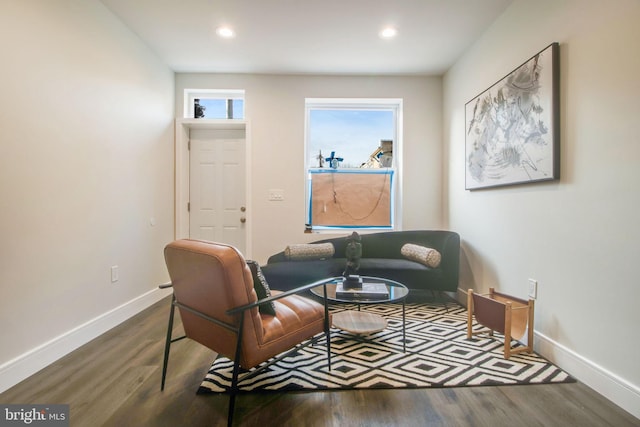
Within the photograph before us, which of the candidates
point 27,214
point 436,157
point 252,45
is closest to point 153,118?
point 252,45

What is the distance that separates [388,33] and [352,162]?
1545mm

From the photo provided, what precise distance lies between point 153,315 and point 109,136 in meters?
1.69

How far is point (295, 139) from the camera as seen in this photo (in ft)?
11.7

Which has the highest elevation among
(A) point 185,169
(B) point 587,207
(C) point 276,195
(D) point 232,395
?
(A) point 185,169

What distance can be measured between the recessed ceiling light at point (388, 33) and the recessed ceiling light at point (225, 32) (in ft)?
4.65

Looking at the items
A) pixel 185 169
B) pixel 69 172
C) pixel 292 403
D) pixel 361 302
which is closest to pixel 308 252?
pixel 361 302

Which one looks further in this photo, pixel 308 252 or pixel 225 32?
pixel 308 252

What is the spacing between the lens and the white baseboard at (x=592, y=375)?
1.42m

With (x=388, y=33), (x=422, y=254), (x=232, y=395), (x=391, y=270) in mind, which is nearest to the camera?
(x=232, y=395)

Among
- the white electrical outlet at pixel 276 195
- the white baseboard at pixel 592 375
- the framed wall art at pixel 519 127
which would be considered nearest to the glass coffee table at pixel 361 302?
the white baseboard at pixel 592 375

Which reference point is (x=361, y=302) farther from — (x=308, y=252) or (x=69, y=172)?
(x=69, y=172)

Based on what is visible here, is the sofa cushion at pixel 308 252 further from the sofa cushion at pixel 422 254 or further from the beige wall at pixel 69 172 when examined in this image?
the beige wall at pixel 69 172

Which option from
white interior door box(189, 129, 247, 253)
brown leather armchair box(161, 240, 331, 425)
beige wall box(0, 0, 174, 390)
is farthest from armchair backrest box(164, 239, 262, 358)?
white interior door box(189, 129, 247, 253)

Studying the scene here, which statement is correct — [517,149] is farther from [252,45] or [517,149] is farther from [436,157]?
[252,45]
